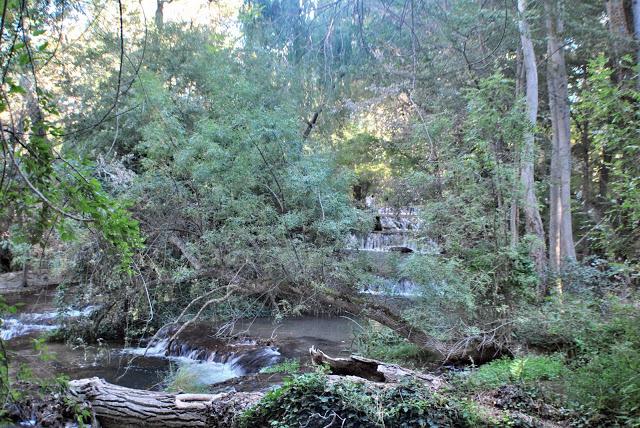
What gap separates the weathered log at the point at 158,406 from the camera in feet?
15.2

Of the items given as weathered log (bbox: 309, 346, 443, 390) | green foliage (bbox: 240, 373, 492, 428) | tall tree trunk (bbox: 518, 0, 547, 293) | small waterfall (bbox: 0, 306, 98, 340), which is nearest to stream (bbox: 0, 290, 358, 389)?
small waterfall (bbox: 0, 306, 98, 340)

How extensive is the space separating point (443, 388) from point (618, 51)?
832cm

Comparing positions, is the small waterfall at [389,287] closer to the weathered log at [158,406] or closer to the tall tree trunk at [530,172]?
the tall tree trunk at [530,172]

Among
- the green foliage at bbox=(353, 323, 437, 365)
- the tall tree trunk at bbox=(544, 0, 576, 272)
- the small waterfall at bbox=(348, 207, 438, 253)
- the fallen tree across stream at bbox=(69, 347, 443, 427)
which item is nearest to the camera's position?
the fallen tree across stream at bbox=(69, 347, 443, 427)

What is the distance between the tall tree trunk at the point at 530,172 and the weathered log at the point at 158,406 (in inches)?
212

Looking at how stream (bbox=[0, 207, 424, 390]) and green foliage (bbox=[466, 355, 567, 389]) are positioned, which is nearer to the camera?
green foliage (bbox=[466, 355, 567, 389])

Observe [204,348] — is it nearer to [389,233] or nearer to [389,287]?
[389,287]

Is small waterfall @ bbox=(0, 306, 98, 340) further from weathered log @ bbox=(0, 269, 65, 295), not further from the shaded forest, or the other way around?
weathered log @ bbox=(0, 269, 65, 295)

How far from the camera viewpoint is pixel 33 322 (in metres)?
10.8

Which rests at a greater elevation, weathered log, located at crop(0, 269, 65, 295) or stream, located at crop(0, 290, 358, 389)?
weathered log, located at crop(0, 269, 65, 295)

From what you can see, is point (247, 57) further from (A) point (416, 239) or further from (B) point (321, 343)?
(B) point (321, 343)

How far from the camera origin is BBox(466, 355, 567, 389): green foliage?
507 centimetres

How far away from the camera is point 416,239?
8.27 meters

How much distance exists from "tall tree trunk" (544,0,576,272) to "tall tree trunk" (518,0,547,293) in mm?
914
